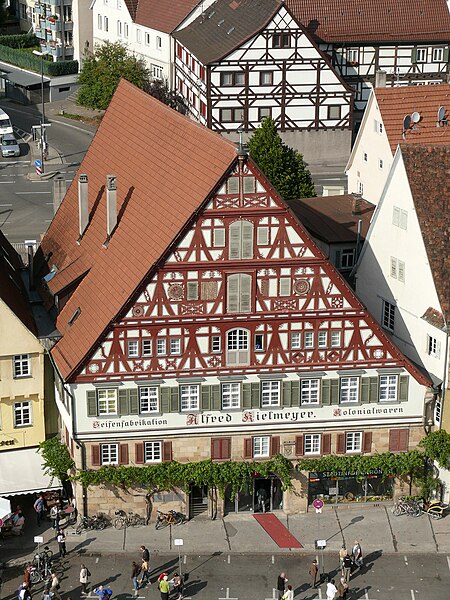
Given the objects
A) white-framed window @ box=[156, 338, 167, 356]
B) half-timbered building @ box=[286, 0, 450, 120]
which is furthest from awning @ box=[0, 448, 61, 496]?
half-timbered building @ box=[286, 0, 450, 120]

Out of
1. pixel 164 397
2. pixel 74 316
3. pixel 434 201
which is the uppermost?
pixel 434 201

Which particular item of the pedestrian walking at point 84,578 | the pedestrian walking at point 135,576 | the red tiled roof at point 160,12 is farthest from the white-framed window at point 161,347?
the red tiled roof at point 160,12

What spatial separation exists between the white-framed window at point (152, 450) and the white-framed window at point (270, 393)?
536 centimetres

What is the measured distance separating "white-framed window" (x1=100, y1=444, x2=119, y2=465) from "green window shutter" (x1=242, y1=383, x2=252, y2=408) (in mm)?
6371

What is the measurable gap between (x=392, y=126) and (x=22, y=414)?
33848 millimetres

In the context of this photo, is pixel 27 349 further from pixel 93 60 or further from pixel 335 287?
pixel 93 60

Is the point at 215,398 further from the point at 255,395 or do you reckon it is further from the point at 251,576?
the point at 251,576

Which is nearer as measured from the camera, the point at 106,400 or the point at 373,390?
the point at 106,400

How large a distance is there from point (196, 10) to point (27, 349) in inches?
2875

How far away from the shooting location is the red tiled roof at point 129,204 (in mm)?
69688

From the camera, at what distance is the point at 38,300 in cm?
7950

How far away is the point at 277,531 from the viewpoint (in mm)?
72625

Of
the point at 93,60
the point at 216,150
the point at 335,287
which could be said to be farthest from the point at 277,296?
the point at 93,60

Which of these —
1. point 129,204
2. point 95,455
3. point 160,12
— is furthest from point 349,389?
point 160,12
